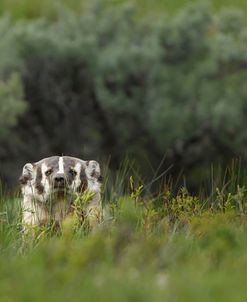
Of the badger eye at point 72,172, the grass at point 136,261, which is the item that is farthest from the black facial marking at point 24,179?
the grass at point 136,261

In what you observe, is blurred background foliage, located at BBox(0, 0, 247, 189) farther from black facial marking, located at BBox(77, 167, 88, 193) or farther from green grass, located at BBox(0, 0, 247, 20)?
black facial marking, located at BBox(77, 167, 88, 193)

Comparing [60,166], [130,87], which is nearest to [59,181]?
[60,166]

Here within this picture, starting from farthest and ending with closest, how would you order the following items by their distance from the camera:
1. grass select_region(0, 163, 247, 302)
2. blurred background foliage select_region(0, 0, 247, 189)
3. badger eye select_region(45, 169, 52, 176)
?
blurred background foliage select_region(0, 0, 247, 189) → badger eye select_region(45, 169, 52, 176) → grass select_region(0, 163, 247, 302)

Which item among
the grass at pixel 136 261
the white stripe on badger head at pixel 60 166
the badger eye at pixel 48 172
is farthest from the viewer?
the badger eye at pixel 48 172

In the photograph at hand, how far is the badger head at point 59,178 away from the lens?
8.01 meters

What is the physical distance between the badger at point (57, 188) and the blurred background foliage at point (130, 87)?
33.4ft

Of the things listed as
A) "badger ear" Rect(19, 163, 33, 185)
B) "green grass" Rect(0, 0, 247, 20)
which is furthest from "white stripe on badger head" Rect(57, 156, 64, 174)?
"green grass" Rect(0, 0, 247, 20)

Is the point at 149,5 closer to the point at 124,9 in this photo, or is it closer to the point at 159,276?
the point at 124,9

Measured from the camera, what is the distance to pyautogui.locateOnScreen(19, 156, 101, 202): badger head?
801 centimetres

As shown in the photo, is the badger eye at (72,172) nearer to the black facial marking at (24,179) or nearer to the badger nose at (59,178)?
the badger nose at (59,178)

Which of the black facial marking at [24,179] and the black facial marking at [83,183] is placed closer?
the black facial marking at [83,183]

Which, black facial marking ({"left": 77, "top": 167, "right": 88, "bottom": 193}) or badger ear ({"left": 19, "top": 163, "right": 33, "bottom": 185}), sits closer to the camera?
black facial marking ({"left": 77, "top": 167, "right": 88, "bottom": 193})

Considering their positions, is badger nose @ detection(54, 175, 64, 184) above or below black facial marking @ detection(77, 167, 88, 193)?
above

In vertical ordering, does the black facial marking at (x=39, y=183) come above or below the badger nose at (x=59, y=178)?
below
